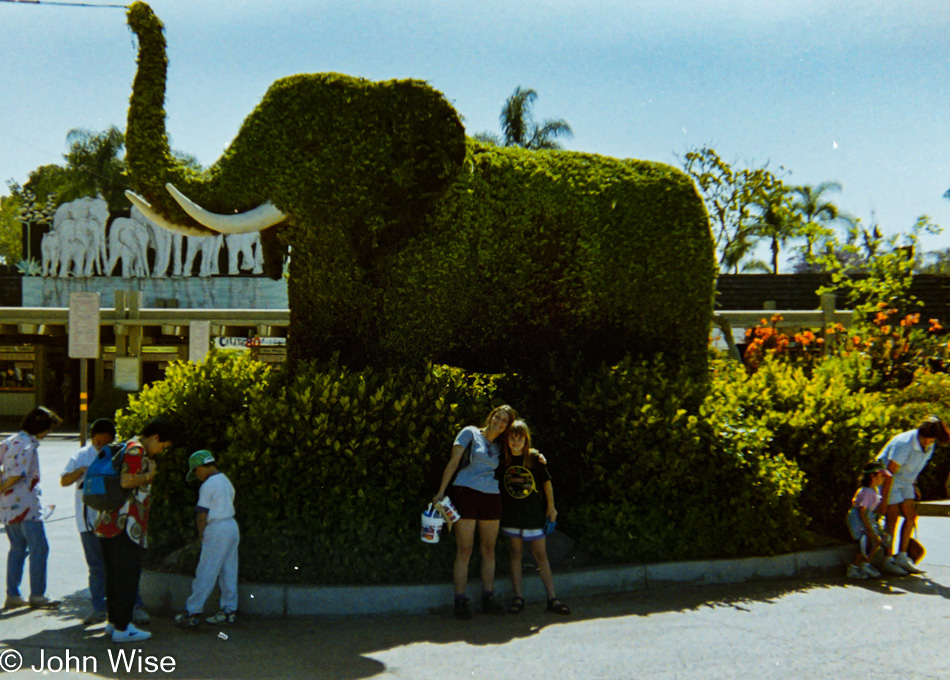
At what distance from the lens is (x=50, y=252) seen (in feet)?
92.5

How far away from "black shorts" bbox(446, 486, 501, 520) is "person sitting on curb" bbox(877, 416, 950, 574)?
3.71m

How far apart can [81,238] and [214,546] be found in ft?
83.9

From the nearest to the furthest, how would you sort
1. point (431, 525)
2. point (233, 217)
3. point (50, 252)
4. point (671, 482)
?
point (431, 525), point (233, 217), point (671, 482), point (50, 252)

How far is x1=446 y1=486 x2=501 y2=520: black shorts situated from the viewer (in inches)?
241

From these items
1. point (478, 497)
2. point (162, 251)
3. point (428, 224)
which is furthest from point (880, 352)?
point (162, 251)

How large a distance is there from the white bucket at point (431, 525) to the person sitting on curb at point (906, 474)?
13.5 feet

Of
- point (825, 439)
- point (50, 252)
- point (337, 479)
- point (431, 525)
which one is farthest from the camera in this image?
point (50, 252)

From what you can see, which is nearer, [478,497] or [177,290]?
[478,497]

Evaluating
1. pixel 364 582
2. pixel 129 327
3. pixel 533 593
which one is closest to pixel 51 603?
pixel 364 582

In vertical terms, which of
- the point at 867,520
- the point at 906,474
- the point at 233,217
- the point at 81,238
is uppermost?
the point at 81,238

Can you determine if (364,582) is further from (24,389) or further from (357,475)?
(24,389)

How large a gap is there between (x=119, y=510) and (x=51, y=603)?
5.04ft

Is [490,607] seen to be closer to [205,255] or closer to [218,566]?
[218,566]

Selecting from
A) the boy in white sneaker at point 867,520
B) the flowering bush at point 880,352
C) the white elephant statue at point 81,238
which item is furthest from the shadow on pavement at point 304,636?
the white elephant statue at point 81,238
